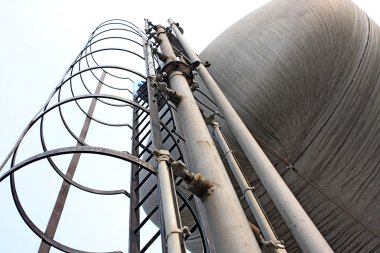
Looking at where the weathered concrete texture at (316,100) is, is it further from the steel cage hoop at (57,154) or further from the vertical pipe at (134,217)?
the steel cage hoop at (57,154)

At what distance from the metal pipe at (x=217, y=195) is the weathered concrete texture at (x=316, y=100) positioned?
278 centimetres

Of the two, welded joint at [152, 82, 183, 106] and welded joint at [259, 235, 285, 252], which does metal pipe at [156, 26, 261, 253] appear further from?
welded joint at [259, 235, 285, 252]

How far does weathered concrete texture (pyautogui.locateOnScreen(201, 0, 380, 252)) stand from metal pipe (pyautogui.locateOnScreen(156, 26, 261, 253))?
278cm

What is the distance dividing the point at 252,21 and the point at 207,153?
433 cm

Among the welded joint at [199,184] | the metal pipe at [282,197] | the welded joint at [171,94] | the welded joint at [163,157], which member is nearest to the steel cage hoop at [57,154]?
the welded joint at [163,157]

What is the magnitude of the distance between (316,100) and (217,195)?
4.04m

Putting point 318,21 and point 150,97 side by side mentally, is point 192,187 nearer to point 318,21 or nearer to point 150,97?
point 150,97

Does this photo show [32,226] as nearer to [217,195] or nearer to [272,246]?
[217,195]

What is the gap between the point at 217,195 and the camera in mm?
1757

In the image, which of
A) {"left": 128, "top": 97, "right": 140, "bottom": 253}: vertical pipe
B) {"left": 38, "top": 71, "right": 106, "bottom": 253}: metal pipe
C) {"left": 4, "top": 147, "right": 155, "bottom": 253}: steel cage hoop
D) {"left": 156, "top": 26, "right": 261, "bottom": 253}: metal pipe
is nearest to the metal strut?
{"left": 156, "top": 26, "right": 261, "bottom": 253}: metal pipe

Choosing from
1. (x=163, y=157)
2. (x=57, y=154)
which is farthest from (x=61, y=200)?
(x=163, y=157)

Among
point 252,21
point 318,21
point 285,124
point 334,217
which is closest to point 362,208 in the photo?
point 334,217

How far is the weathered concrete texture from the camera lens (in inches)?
200

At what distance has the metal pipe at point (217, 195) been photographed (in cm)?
153
